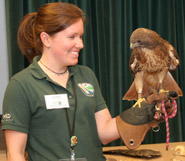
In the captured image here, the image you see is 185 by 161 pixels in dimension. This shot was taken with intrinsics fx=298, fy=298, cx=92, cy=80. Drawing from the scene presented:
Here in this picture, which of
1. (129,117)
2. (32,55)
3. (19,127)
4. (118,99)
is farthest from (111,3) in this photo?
(19,127)

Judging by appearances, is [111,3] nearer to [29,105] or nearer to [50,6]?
[50,6]

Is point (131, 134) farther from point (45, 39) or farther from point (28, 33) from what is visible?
point (28, 33)

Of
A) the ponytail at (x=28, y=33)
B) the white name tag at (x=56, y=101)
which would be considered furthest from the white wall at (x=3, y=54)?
the white name tag at (x=56, y=101)

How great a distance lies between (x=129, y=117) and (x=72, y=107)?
0.31m

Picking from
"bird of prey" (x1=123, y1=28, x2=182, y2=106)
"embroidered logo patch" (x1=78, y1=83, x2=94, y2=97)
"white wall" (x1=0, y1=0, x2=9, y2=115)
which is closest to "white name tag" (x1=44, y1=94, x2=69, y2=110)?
"embroidered logo patch" (x1=78, y1=83, x2=94, y2=97)

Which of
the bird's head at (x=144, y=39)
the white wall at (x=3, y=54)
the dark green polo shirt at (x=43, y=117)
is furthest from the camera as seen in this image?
the white wall at (x=3, y=54)

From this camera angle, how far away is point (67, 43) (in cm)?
135

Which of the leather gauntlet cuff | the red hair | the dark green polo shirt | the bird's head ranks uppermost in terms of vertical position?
the red hair

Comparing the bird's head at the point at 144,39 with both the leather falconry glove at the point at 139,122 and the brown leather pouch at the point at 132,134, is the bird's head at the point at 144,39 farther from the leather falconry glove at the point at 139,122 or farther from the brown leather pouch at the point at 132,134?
the brown leather pouch at the point at 132,134

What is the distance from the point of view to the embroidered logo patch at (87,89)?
1.45m

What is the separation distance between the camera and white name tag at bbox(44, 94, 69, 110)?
1.33m

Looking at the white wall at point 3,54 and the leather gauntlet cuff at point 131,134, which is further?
the white wall at point 3,54

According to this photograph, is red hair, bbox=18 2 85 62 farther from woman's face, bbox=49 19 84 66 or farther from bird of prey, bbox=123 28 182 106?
bird of prey, bbox=123 28 182 106

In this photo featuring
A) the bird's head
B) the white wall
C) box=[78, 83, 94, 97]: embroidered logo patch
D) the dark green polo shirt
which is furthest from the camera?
the white wall
